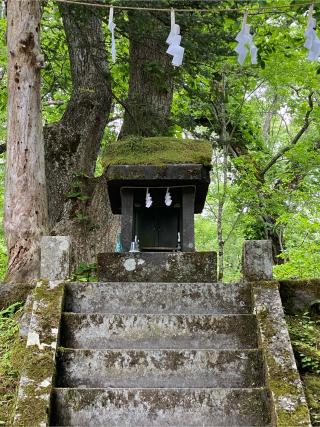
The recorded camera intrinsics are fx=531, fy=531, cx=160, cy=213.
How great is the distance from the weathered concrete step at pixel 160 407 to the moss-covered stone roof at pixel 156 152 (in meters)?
3.21

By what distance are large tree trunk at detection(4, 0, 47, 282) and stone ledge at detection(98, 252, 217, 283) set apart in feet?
3.57

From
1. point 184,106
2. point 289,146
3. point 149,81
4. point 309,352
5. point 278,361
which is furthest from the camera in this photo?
point 184,106

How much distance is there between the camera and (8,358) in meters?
4.77

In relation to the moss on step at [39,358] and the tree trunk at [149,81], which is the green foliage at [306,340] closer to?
the moss on step at [39,358]

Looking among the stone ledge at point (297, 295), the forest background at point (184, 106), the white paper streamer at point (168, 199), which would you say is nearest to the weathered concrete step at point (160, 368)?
the forest background at point (184, 106)

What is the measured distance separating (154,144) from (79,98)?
312 cm

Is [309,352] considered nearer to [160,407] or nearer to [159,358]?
[159,358]

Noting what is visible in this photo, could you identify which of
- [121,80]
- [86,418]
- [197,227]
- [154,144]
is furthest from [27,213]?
[197,227]

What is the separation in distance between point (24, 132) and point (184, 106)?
24.3 feet

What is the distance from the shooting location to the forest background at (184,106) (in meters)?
8.02

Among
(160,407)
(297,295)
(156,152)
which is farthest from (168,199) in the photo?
(160,407)

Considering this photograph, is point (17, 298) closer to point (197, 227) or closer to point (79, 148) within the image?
point (79, 148)

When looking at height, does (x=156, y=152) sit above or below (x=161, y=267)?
above

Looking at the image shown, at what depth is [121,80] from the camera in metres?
12.4
